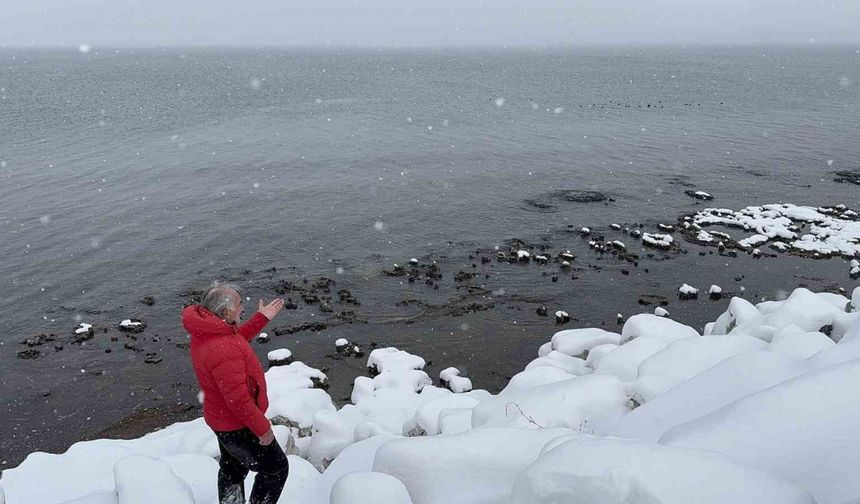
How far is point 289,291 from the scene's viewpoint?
25562 mm

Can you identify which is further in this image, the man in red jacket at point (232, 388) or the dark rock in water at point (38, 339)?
the dark rock in water at point (38, 339)

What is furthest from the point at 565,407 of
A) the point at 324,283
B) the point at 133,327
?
the point at 133,327

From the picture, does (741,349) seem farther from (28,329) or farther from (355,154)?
(355,154)

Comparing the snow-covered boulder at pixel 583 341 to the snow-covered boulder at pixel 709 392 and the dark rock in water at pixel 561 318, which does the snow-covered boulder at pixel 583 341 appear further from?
the snow-covered boulder at pixel 709 392

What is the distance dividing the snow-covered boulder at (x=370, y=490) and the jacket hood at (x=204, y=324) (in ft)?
7.35

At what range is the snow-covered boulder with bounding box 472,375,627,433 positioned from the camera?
31.5 ft

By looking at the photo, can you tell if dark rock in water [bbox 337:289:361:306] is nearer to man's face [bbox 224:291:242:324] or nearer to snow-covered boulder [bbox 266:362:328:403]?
snow-covered boulder [bbox 266:362:328:403]

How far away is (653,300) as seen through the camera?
79.9 ft

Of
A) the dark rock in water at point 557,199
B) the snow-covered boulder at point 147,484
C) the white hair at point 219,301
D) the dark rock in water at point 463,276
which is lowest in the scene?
the dark rock in water at point 463,276

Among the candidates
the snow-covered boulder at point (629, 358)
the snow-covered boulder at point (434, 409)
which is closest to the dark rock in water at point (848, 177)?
the snow-covered boulder at point (629, 358)

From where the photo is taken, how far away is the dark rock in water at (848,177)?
41969 mm

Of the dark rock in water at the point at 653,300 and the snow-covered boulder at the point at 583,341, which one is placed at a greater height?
the snow-covered boulder at the point at 583,341

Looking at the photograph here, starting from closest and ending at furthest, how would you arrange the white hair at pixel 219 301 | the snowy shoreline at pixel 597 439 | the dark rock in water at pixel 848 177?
the snowy shoreline at pixel 597 439 → the white hair at pixel 219 301 → the dark rock in water at pixel 848 177

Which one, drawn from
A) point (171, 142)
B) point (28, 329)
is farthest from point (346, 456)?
point (171, 142)
